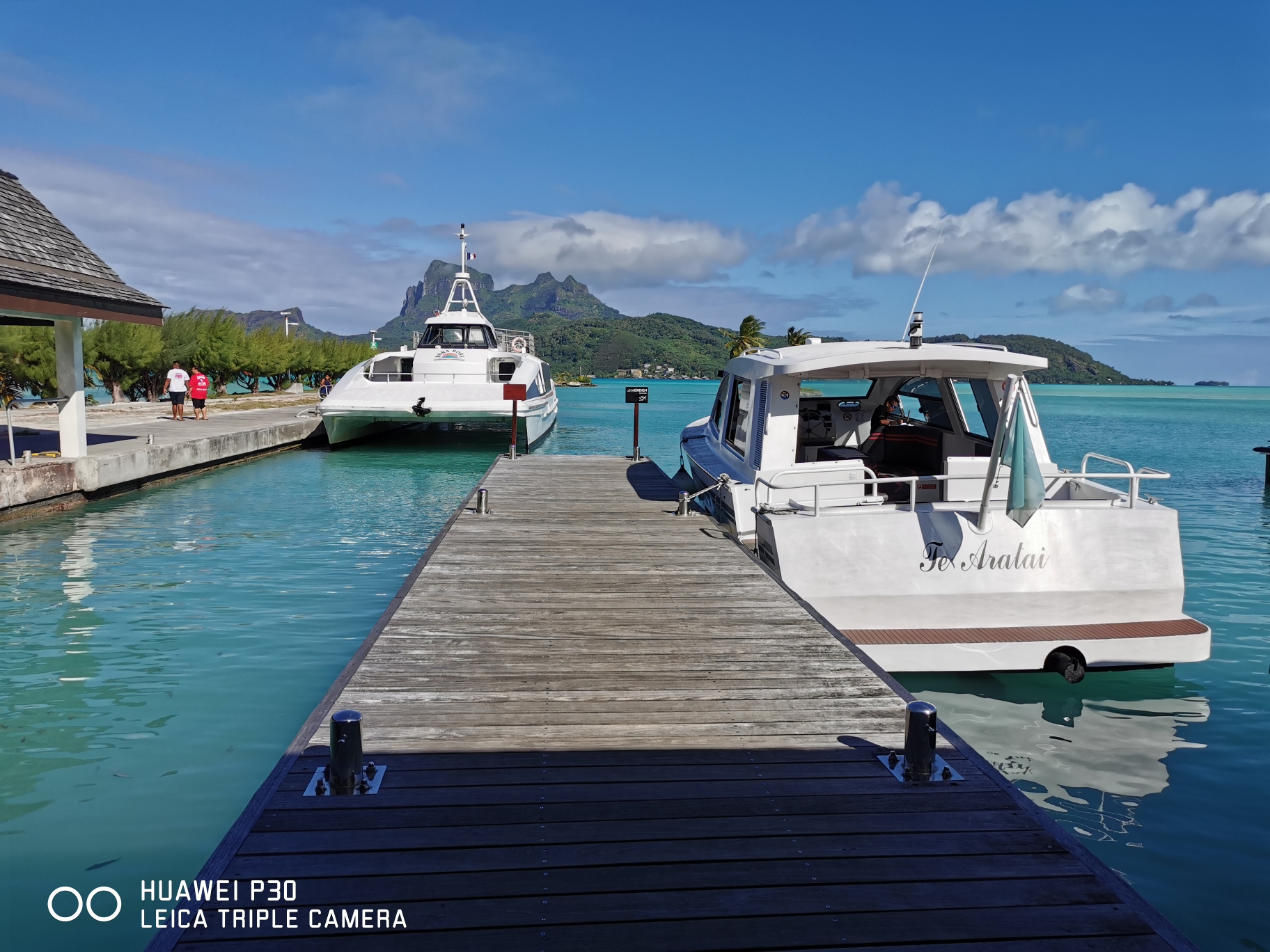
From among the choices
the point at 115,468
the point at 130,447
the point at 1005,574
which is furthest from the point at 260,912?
the point at 130,447

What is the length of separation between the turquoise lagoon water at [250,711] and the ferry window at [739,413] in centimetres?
391

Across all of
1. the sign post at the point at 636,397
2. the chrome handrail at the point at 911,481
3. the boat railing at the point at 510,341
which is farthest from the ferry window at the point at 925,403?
the boat railing at the point at 510,341

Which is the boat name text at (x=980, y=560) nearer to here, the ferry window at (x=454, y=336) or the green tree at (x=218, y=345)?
the ferry window at (x=454, y=336)

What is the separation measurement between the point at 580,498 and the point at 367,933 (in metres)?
9.76

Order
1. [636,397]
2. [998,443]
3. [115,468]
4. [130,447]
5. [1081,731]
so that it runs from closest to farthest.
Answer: [1081,731], [998,443], [115,468], [636,397], [130,447]

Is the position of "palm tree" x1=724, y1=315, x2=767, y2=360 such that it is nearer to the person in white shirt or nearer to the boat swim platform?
the person in white shirt

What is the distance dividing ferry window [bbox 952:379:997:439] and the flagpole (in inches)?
81.5

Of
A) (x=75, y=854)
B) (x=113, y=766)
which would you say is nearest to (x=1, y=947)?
(x=75, y=854)

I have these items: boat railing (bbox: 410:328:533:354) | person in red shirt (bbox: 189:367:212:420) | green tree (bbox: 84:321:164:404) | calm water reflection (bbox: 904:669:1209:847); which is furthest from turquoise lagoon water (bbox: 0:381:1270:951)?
green tree (bbox: 84:321:164:404)

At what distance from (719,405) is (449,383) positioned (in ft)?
42.6

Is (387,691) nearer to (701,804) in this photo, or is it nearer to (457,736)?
(457,736)

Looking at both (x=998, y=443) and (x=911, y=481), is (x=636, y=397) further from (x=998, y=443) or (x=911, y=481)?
(x=998, y=443)

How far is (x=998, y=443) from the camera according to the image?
7227mm

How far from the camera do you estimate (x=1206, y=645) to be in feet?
24.2
